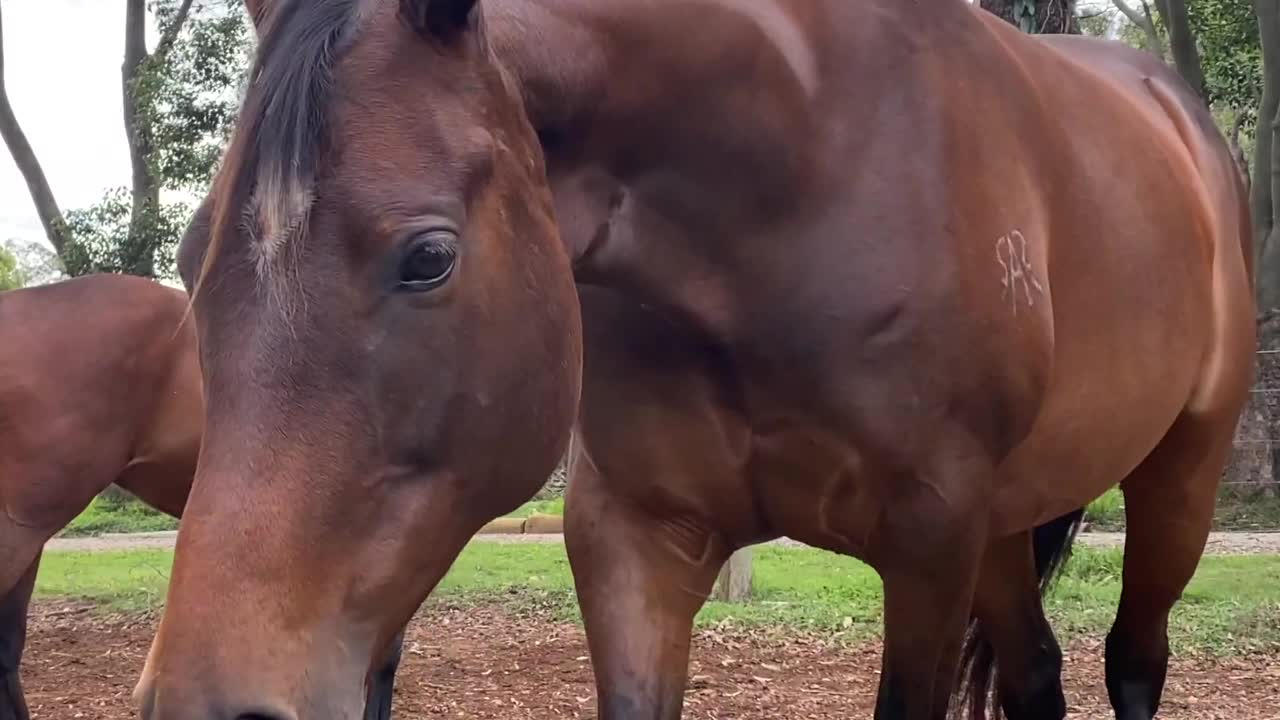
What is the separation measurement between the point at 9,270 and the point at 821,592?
25567mm

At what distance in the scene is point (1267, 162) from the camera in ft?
42.4

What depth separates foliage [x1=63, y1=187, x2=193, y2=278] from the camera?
46.5 ft

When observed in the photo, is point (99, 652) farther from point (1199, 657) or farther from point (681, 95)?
point (681, 95)

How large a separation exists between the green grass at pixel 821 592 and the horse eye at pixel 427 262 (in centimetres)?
482

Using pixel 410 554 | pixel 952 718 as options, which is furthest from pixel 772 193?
pixel 952 718

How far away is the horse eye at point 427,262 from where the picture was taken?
1340mm

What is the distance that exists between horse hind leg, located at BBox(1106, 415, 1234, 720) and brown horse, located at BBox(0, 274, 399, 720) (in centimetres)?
369

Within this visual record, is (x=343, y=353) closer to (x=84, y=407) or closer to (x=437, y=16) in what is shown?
(x=437, y=16)

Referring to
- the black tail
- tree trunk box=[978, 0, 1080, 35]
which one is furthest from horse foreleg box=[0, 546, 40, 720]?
tree trunk box=[978, 0, 1080, 35]

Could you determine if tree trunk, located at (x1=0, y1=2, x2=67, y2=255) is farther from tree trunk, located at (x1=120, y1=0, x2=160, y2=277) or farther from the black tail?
the black tail

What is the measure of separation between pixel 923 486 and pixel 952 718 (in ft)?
6.32

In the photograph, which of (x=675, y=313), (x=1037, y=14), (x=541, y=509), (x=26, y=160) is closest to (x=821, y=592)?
(x=1037, y=14)

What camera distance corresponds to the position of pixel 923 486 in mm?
1988

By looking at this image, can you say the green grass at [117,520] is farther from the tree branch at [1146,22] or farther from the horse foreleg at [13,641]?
the tree branch at [1146,22]
